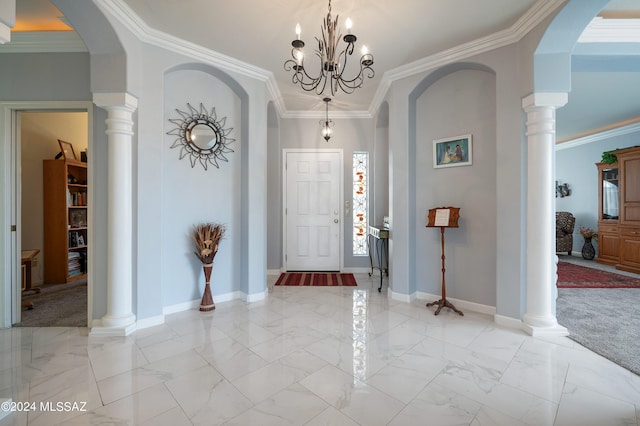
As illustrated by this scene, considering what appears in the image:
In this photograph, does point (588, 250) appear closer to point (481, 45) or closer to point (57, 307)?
point (481, 45)

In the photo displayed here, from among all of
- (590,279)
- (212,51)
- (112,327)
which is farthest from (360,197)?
(590,279)

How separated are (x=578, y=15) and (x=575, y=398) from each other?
283 cm

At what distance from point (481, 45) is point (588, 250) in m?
6.07

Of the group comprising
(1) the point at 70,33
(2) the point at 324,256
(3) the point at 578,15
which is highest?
(1) the point at 70,33

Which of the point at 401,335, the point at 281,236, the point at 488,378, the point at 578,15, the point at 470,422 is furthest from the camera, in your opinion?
the point at 281,236

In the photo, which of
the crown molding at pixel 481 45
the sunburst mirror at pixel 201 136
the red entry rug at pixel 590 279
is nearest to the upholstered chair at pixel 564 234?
the red entry rug at pixel 590 279

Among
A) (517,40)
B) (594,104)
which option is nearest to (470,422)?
(517,40)

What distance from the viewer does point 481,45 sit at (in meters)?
2.77

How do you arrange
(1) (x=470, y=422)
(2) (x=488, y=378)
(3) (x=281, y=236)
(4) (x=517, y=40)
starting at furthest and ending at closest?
1. (3) (x=281, y=236)
2. (4) (x=517, y=40)
3. (2) (x=488, y=378)
4. (1) (x=470, y=422)

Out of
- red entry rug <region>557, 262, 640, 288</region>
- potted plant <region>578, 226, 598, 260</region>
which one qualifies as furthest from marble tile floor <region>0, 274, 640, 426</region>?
potted plant <region>578, 226, 598, 260</region>

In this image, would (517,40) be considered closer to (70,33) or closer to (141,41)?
(141,41)

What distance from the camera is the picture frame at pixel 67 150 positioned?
13.6ft

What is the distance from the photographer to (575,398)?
162 cm

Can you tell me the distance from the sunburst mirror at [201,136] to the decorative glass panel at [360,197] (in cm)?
238
